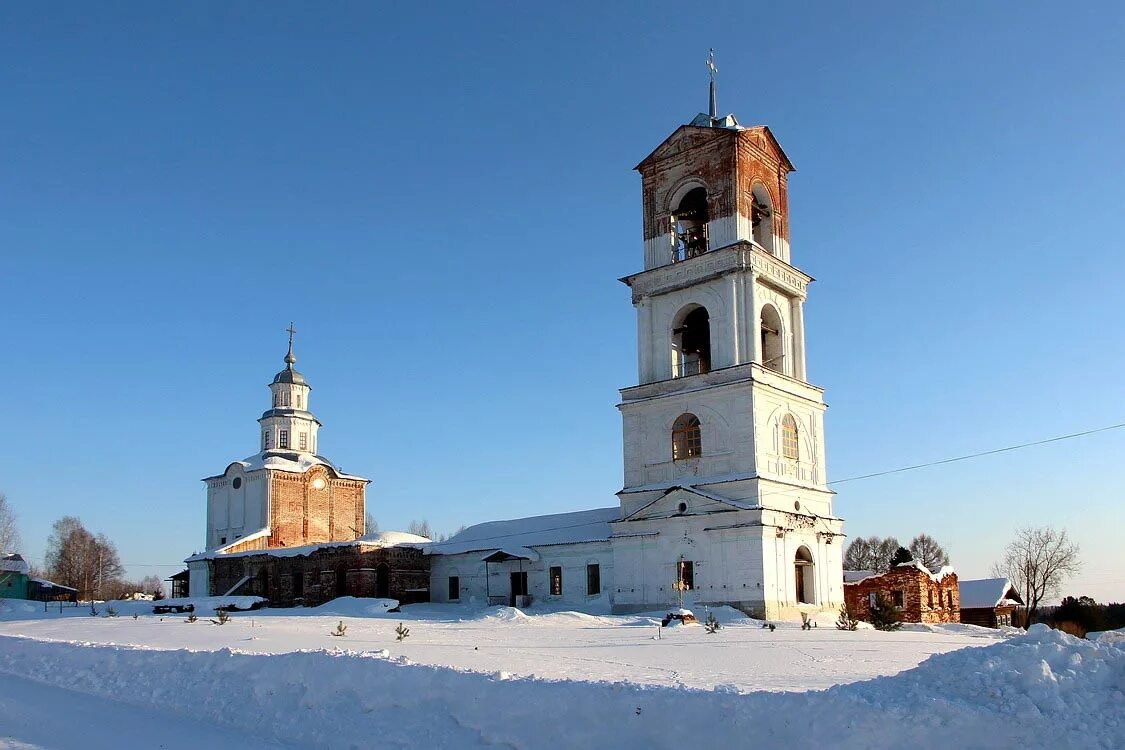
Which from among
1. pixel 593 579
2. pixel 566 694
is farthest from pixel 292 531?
pixel 566 694

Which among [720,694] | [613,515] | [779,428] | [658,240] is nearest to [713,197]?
[658,240]

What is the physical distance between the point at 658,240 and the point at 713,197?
8.98 feet

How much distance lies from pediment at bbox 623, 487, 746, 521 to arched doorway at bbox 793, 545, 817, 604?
12.4ft

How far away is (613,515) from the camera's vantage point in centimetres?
3969

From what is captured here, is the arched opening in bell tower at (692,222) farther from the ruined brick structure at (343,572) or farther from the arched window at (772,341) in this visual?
the ruined brick structure at (343,572)

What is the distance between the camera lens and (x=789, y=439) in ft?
117

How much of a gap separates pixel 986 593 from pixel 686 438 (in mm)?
23434

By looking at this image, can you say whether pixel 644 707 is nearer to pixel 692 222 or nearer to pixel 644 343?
pixel 644 343

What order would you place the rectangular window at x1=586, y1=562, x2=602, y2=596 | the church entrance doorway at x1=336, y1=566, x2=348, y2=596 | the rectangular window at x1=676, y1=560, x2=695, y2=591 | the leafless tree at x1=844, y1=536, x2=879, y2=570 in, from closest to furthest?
the rectangular window at x1=676, y1=560, x2=695, y2=591 < the rectangular window at x1=586, y1=562, x2=602, y2=596 < the church entrance doorway at x1=336, y1=566, x2=348, y2=596 < the leafless tree at x1=844, y1=536, x2=879, y2=570

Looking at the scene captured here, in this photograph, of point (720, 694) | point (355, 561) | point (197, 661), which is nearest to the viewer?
point (720, 694)

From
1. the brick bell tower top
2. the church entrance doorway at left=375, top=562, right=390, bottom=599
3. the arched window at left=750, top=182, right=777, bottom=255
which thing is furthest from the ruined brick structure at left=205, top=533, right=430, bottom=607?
the arched window at left=750, top=182, right=777, bottom=255

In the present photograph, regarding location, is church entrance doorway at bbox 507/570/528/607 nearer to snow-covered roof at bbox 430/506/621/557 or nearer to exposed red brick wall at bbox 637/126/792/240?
snow-covered roof at bbox 430/506/621/557

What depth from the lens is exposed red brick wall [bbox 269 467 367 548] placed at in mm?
51562

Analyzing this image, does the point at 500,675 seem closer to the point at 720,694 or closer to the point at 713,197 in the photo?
the point at 720,694
